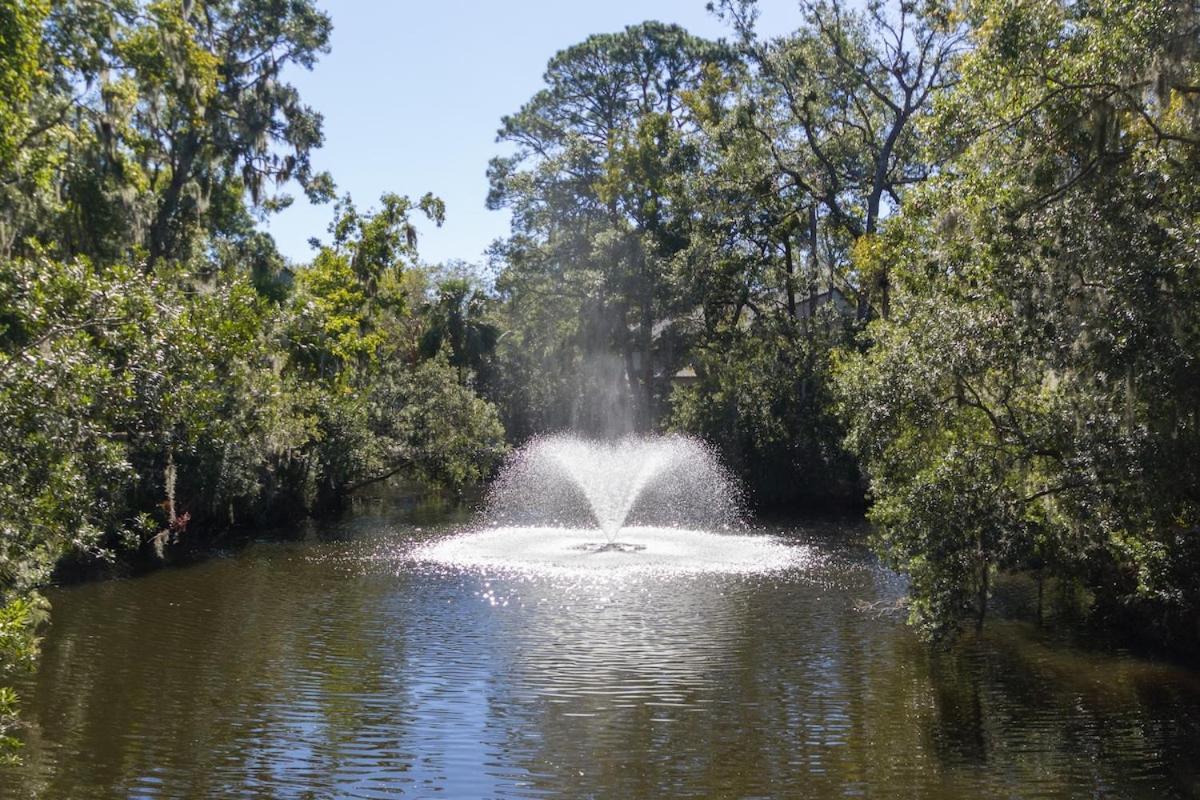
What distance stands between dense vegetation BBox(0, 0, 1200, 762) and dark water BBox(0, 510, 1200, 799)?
1.49 meters

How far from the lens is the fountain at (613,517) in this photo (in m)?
22.9

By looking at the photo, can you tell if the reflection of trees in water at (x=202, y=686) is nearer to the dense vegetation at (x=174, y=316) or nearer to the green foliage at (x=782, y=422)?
the dense vegetation at (x=174, y=316)

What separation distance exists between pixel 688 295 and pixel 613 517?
40.6 feet

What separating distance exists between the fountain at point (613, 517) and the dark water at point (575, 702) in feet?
10.8

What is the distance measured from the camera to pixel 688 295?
40.1 metres

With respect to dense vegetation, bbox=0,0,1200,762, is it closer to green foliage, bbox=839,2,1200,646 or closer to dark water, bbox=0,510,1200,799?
green foliage, bbox=839,2,1200,646

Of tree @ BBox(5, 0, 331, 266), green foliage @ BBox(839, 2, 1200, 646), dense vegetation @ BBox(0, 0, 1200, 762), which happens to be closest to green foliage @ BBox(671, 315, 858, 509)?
dense vegetation @ BBox(0, 0, 1200, 762)

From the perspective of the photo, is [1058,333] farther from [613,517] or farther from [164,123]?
[164,123]

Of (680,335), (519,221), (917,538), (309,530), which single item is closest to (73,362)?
(917,538)

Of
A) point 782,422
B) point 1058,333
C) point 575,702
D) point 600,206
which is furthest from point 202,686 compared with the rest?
point 600,206

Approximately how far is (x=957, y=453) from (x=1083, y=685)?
11.1ft

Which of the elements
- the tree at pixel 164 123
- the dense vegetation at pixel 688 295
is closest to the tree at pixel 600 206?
the dense vegetation at pixel 688 295

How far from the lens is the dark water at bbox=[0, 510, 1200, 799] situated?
10.1m

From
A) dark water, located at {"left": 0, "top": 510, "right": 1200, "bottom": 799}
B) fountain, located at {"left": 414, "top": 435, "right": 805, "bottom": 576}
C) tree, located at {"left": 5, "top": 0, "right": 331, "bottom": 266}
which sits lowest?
dark water, located at {"left": 0, "top": 510, "right": 1200, "bottom": 799}
